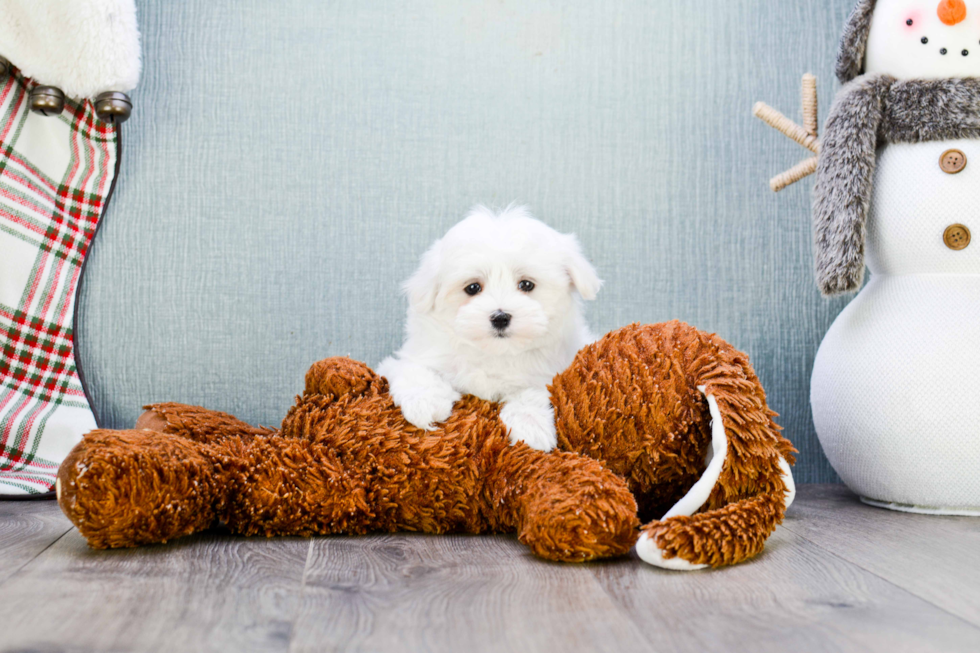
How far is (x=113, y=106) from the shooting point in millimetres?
1483

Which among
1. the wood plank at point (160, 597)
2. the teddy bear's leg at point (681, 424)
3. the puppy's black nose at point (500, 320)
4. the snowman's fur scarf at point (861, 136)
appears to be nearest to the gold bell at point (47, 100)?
the wood plank at point (160, 597)

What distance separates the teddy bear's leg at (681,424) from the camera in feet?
3.31

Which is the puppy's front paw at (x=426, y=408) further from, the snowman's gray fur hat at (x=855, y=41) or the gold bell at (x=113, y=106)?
the snowman's gray fur hat at (x=855, y=41)

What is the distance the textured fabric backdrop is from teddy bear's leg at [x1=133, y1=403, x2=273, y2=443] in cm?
30

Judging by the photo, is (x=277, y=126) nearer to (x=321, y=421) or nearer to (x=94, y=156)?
(x=94, y=156)

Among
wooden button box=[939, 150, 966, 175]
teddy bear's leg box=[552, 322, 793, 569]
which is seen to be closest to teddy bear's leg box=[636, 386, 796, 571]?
teddy bear's leg box=[552, 322, 793, 569]

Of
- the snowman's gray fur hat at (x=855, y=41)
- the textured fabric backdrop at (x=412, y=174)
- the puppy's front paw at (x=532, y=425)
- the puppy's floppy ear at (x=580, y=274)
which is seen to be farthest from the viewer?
the textured fabric backdrop at (x=412, y=174)

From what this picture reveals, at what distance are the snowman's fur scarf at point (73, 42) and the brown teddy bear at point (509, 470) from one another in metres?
0.77

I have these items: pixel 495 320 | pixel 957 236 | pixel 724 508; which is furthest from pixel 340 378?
pixel 957 236

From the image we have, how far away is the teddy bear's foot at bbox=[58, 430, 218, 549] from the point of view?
93 centimetres

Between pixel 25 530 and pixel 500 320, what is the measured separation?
0.77 metres

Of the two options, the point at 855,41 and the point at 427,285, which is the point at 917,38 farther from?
the point at 427,285

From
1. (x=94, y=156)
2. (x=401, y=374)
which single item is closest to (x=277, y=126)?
(x=94, y=156)

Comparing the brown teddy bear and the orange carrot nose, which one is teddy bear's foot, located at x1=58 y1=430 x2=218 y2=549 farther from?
the orange carrot nose
